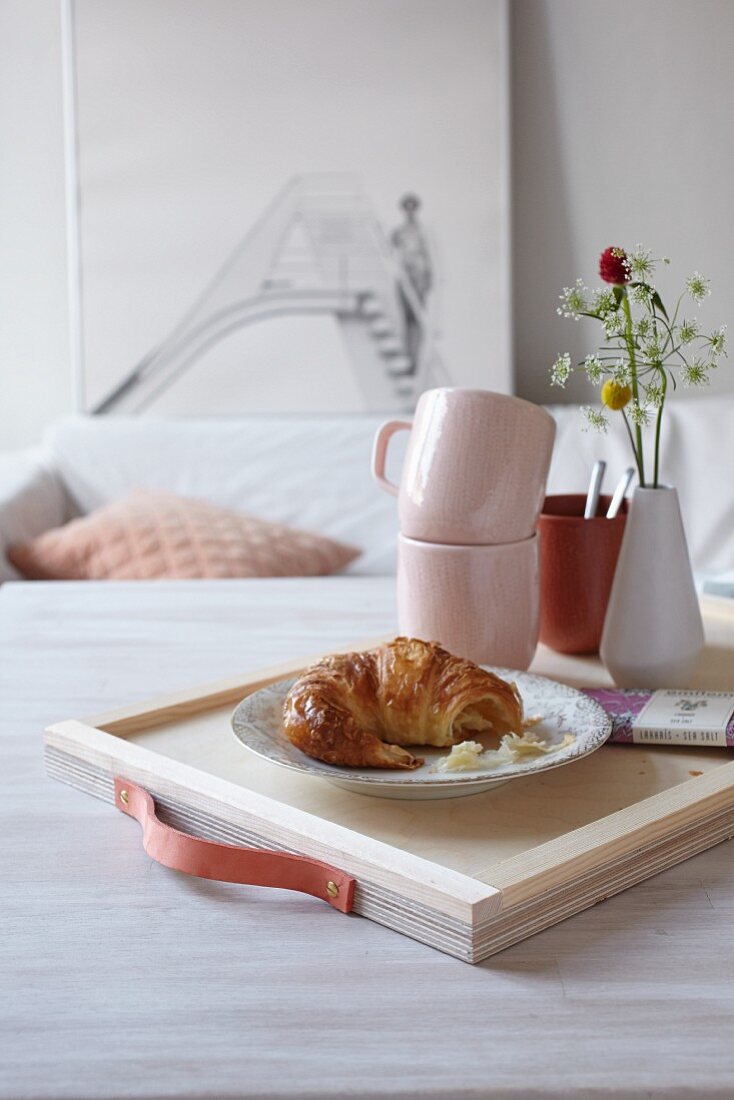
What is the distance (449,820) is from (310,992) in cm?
18

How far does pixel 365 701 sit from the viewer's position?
75 cm

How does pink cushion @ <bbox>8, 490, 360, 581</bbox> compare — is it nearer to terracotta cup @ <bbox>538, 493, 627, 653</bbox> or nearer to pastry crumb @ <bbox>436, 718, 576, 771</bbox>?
terracotta cup @ <bbox>538, 493, 627, 653</bbox>

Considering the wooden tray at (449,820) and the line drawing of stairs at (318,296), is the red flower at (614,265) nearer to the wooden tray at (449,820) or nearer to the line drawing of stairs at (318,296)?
the wooden tray at (449,820)

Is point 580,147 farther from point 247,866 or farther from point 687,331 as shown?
point 247,866

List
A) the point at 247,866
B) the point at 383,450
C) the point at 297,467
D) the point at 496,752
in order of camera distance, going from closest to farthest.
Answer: the point at 247,866 < the point at 496,752 < the point at 383,450 < the point at 297,467

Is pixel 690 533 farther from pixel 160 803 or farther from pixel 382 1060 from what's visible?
pixel 382 1060

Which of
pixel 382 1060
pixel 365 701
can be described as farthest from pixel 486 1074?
pixel 365 701

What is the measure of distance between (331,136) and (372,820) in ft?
8.49

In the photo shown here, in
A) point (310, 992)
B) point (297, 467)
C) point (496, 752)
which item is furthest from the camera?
point (297, 467)

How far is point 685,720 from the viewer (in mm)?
797

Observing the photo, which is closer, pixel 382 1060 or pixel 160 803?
pixel 382 1060

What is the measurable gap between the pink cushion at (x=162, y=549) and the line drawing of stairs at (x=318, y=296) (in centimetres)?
75

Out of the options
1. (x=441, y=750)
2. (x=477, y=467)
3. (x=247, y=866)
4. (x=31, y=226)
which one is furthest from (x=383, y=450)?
(x=31, y=226)

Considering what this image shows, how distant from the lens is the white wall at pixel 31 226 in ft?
9.78
